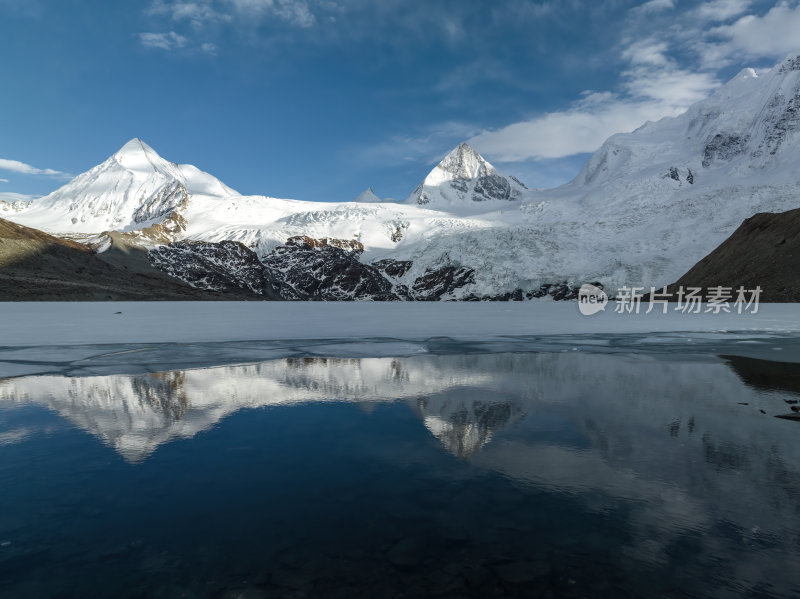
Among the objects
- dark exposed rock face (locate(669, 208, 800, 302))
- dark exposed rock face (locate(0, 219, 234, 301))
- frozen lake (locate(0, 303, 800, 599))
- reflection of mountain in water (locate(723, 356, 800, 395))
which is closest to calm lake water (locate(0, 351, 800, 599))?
frozen lake (locate(0, 303, 800, 599))

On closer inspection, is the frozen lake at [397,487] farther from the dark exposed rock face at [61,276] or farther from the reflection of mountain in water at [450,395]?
the dark exposed rock face at [61,276]

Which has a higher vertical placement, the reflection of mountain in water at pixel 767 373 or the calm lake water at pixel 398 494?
the reflection of mountain in water at pixel 767 373

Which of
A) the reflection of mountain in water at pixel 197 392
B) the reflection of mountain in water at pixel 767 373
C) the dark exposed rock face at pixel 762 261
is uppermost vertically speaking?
the dark exposed rock face at pixel 762 261

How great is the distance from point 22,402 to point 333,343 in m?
17.7

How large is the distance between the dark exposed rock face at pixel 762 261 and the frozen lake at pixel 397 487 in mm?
103694

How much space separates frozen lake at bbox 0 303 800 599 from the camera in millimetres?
5297

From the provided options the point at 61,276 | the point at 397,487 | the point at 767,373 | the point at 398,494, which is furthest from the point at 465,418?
the point at 61,276

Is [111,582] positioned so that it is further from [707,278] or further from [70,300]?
[70,300]

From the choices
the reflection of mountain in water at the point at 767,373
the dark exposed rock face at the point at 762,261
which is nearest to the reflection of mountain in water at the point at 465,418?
the reflection of mountain in water at the point at 767,373

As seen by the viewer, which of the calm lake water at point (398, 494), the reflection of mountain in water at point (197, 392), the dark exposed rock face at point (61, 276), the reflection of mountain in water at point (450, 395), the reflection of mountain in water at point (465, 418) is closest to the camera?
the calm lake water at point (398, 494)

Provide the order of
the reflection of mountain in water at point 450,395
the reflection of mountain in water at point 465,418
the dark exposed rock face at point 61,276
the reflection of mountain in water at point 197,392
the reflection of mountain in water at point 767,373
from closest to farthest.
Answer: the reflection of mountain in water at point 465,418, the reflection of mountain in water at point 450,395, the reflection of mountain in water at point 197,392, the reflection of mountain in water at point 767,373, the dark exposed rock face at point 61,276

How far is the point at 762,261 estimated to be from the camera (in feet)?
346

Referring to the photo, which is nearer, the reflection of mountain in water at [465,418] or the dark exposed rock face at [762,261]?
the reflection of mountain in water at [465,418]

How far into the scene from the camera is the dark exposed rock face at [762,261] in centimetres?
9831
